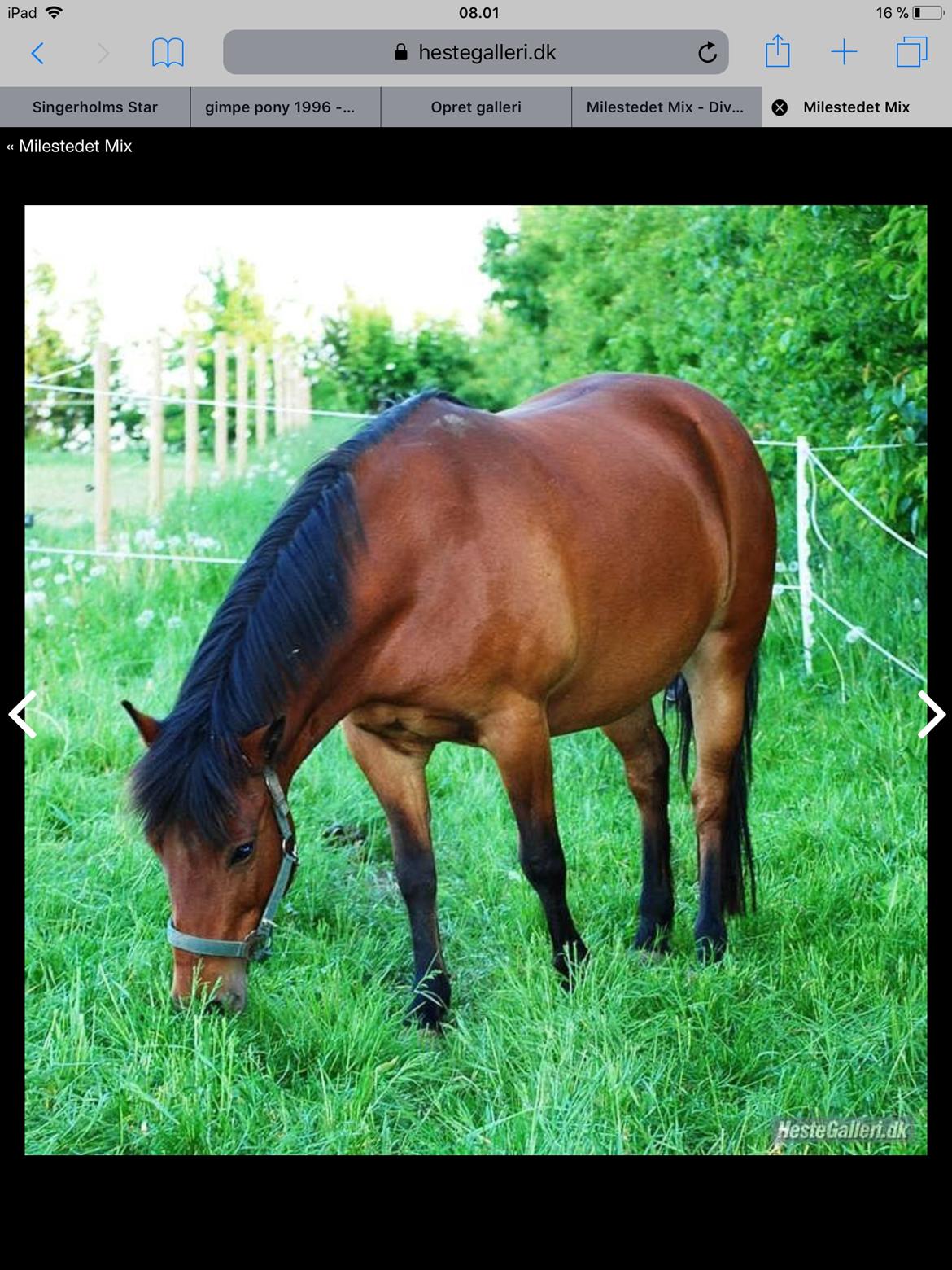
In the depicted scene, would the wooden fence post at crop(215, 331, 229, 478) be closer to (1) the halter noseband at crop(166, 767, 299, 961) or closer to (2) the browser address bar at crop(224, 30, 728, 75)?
(1) the halter noseband at crop(166, 767, 299, 961)

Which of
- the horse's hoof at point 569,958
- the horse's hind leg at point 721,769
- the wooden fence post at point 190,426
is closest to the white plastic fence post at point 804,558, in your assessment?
the horse's hind leg at point 721,769

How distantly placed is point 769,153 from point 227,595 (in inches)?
61.9

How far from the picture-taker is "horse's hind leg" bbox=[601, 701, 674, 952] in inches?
155

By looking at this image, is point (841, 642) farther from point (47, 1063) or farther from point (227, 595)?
point (47, 1063)

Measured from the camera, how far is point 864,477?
534cm

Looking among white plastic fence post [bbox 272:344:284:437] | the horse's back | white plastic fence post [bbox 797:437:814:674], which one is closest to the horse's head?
the horse's back

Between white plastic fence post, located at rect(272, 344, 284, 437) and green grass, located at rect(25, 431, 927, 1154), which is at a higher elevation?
white plastic fence post, located at rect(272, 344, 284, 437)

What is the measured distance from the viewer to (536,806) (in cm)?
334

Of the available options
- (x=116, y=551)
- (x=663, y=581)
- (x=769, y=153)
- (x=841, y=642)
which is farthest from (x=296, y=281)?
(x=769, y=153)

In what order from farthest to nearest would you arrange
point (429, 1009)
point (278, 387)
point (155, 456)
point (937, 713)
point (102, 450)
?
point (278, 387) → point (155, 456) → point (102, 450) → point (429, 1009) → point (937, 713)

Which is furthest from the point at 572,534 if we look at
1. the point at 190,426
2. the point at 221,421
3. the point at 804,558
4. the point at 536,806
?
the point at 221,421

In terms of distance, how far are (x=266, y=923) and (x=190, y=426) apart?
757cm

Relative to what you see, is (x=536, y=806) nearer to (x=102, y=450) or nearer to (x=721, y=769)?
(x=721, y=769)
